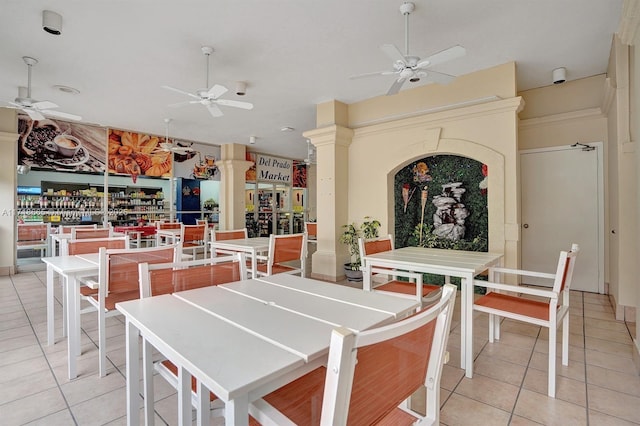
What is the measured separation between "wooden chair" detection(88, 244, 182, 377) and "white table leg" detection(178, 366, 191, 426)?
1275 mm

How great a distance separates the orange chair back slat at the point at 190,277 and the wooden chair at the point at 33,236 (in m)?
5.69

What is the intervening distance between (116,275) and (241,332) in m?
1.62

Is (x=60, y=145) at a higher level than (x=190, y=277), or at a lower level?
higher

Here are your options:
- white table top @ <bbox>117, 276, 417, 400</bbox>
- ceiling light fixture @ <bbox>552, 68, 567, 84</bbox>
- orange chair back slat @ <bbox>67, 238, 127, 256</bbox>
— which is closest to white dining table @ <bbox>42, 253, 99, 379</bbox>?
orange chair back slat @ <bbox>67, 238, 127, 256</bbox>

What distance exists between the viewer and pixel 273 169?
32.0 feet

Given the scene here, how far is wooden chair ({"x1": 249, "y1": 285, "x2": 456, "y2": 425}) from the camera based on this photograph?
2.23ft

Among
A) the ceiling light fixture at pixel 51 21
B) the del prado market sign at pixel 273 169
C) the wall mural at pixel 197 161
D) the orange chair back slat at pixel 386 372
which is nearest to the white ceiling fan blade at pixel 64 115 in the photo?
the ceiling light fixture at pixel 51 21

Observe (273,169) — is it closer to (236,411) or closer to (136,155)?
(136,155)

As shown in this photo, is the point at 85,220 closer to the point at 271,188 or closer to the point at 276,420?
the point at 271,188

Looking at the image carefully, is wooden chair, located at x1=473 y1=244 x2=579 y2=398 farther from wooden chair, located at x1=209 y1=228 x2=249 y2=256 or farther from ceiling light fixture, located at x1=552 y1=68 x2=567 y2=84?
wooden chair, located at x1=209 y1=228 x2=249 y2=256

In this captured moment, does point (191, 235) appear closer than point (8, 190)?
Yes

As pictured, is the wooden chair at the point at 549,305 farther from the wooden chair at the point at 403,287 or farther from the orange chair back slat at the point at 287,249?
the orange chair back slat at the point at 287,249

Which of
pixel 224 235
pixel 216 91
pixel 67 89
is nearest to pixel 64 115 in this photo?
pixel 67 89

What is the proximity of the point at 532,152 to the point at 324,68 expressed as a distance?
3.25 m
